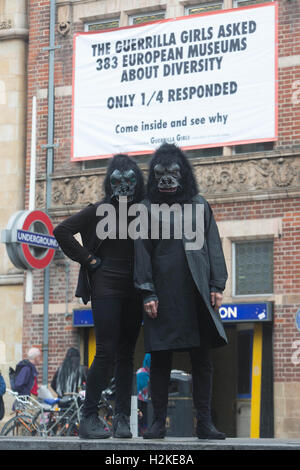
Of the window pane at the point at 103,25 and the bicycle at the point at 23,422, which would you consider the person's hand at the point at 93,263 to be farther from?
the window pane at the point at 103,25

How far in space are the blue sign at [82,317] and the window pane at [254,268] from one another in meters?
2.95

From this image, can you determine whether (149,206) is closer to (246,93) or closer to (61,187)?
(246,93)

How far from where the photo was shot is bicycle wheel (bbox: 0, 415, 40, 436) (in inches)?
637

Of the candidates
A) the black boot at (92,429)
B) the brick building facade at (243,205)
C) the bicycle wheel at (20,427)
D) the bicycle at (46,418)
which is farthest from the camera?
the brick building facade at (243,205)

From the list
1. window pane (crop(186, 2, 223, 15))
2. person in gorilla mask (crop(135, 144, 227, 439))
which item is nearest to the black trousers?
person in gorilla mask (crop(135, 144, 227, 439))

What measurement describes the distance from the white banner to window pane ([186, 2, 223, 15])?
13.1 inches

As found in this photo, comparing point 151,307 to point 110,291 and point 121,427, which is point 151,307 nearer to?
point 110,291

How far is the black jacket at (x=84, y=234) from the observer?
8281 millimetres

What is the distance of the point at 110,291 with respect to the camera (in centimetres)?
812

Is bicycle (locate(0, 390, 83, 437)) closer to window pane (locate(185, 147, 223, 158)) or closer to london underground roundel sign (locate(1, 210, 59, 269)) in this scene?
london underground roundel sign (locate(1, 210, 59, 269))

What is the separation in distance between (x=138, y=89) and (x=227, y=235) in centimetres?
359

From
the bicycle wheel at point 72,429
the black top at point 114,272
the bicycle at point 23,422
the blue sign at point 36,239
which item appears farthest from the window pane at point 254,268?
the black top at point 114,272

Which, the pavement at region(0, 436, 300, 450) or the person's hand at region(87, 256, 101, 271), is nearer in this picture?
the pavement at region(0, 436, 300, 450)
